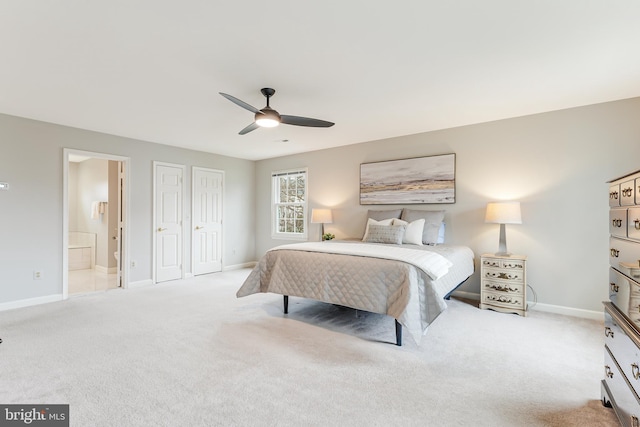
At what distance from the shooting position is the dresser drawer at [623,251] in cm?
146

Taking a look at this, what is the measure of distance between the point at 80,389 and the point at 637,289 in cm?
326

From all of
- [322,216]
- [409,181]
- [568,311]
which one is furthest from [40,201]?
[568,311]

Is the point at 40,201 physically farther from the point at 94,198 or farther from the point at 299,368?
the point at 299,368

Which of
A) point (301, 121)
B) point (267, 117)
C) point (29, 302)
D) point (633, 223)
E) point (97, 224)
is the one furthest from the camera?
point (97, 224)

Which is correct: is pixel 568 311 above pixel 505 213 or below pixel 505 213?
below

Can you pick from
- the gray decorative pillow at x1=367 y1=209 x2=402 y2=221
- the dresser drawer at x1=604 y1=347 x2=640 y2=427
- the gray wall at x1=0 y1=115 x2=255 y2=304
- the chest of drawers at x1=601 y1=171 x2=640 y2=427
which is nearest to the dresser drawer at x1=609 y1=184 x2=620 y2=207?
the chest of drawers at x1=601 y1=171 x2=640 y2=427

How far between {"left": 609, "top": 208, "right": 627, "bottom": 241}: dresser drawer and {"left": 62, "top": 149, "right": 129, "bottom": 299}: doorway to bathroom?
5762mm

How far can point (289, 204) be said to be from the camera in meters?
6.46

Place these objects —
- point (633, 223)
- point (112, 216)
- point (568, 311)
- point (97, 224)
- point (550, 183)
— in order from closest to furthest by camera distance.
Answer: point (633, 223) → point (568, 311) → point (550, 183) → point (112, 216) → point (97, 224)

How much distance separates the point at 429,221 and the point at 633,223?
9.02 feet

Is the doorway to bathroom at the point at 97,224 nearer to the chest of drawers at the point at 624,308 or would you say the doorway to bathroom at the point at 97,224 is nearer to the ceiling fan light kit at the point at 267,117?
the ceiling fan light kit at the point at 267,117

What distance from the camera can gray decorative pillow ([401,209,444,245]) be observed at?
163 inches

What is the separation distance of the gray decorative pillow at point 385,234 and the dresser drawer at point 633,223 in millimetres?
2597

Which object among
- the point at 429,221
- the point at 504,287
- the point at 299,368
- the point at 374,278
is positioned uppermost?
the point at 429,221
